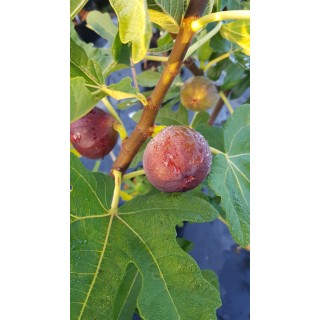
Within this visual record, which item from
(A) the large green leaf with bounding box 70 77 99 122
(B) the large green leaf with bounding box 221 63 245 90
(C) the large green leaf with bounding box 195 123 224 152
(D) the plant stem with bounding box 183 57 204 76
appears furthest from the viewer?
(B) the large green leaf with bounding box 221 63 245 90

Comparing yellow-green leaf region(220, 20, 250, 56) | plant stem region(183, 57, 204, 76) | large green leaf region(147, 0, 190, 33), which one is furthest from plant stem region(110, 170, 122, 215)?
plant stem region(183, 57, 204, 76)

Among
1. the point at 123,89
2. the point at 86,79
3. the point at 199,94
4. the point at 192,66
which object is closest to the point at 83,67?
the point at 86,79

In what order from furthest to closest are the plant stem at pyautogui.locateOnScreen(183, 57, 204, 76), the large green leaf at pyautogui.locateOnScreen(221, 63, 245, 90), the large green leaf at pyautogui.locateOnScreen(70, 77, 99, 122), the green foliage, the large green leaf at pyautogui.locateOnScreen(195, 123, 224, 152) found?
the large green leaf at pyautogui.locateOnScreen(221, 63, 245, 90), the plant stem at pyautogui.locateOnScreen(183, 57, 204, 76), the large green leaf at pyautogui.locateOnScreen(195, 123, 224, 152), the green foliage, the large green leaf at pyautogui.locateOnScreen(70, 77, 99, 122)

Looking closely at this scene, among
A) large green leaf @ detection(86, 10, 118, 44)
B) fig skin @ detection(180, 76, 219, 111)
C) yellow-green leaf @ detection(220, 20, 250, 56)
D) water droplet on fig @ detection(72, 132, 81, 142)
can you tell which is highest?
yellow-green leaf @ detection(220, 20, 250, 56)

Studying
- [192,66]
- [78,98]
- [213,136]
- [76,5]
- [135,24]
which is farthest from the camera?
[192,66]

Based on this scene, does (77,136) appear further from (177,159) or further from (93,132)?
(177,159)

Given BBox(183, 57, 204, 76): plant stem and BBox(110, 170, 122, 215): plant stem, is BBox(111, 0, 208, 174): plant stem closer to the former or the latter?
BBox(110, 170, 122, 215): plant stem
